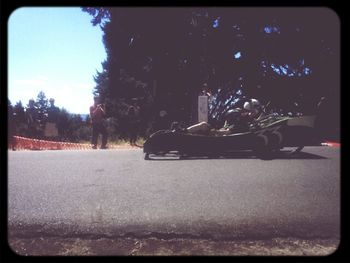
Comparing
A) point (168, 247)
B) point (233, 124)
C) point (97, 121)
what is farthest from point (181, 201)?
point (97, 121)

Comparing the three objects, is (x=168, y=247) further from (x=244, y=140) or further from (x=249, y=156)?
(x=244, y=140)

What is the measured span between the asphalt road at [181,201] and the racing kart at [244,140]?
0.81 meters

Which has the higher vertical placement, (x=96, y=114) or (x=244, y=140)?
(x=96, y=114)

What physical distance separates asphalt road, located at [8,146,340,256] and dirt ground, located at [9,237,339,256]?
2.9 inches

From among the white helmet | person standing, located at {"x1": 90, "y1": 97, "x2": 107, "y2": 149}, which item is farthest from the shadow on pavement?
person standing, located at {"x1": 90, "y1": 97, "x2": 107, "y2": 149}

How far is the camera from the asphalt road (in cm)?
416

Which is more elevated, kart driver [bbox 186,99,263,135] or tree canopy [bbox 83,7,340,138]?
tree canopy [bbox 83,7,340,138]

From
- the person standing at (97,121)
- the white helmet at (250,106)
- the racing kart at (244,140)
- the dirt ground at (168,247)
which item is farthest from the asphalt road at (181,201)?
the person standing at (97,121)

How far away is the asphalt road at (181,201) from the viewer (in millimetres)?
4156

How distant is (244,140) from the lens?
6.70 m

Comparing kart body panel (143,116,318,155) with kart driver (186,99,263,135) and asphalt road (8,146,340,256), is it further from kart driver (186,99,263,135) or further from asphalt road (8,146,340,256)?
asphalt road (8,146,340,256)

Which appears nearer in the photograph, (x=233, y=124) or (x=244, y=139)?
(x=244, y=139)

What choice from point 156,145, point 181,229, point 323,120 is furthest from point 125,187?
point 323,120

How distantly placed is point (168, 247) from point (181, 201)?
73cm
